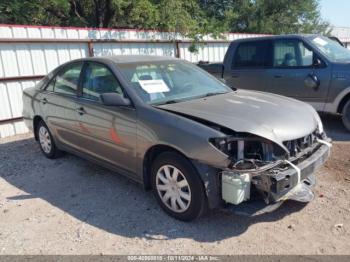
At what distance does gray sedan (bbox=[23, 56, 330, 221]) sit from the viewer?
3156 mm

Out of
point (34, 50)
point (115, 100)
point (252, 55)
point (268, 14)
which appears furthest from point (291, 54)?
point (268, 14)

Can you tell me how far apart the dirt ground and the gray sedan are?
0.80ft

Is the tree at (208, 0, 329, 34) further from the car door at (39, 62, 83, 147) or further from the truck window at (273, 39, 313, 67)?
the car door at (39, 62, 83, 147)

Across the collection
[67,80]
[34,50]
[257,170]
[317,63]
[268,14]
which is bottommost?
[257,170]

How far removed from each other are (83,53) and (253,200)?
20.5 feet

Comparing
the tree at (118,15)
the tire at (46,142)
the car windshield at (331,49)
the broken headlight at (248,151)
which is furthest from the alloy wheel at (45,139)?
the tree at (118,15)

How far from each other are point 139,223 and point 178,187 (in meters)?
0.59

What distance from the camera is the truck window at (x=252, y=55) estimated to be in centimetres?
726

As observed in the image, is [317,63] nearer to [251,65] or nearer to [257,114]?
→ [251,65]

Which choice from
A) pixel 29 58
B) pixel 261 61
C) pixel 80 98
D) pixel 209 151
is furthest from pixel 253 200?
pixel 29 58

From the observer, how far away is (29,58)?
752cm

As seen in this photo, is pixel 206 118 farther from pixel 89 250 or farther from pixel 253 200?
pixel 89 250

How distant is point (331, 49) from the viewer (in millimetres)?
6844

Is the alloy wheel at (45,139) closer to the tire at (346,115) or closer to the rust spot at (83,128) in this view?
the rust spot at (83,128)
